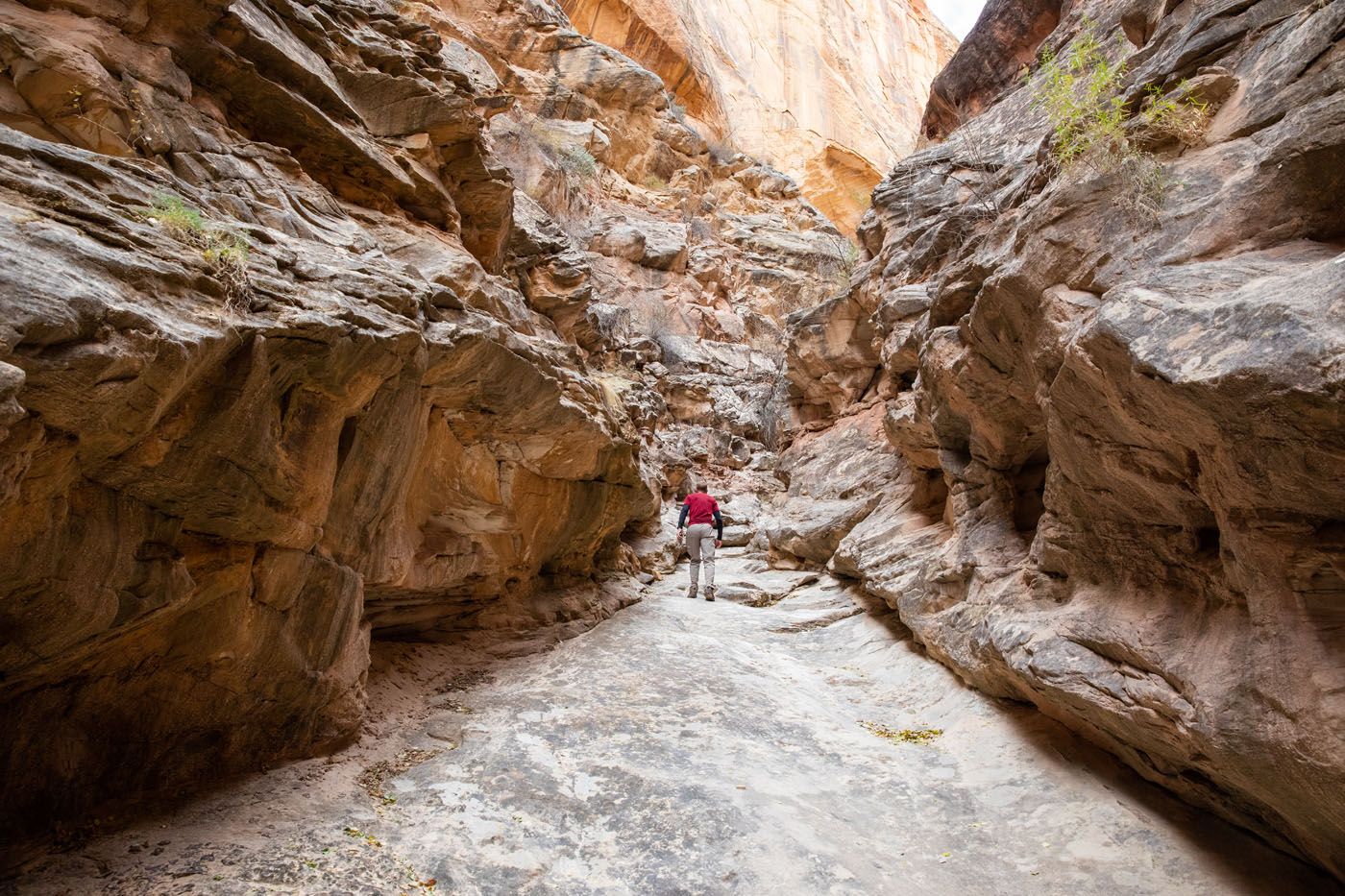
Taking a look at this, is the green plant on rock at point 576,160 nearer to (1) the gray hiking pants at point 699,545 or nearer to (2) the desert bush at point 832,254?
(2) the desert bush at point 832,254

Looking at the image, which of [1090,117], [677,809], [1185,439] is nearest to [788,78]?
[1090,117]

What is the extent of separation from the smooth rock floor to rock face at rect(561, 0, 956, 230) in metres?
37.3

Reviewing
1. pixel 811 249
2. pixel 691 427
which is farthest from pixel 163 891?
pixel 811 249

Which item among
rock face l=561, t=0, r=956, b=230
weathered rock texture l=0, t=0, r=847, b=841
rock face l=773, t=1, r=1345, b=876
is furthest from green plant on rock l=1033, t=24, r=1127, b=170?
rock face l=561, t=0, r=956, b=230

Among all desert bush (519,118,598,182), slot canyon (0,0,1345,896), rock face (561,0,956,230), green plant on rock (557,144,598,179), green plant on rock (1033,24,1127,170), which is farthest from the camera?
rock face (561,0,956,230)

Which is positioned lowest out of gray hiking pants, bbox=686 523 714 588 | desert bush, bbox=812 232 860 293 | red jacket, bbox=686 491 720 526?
gray hiking pants, bbox=686 523 714 588

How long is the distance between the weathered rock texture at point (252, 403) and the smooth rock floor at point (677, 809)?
740 mm

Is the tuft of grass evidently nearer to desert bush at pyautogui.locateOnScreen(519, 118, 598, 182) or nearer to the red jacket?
the red jacket

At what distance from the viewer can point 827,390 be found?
1697cm

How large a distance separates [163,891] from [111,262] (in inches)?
131

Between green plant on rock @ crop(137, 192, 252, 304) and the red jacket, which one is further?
the red jacket

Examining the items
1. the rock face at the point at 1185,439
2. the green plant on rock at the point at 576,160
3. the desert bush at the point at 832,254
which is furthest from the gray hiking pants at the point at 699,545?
the green plant on rock at the point at 576,160

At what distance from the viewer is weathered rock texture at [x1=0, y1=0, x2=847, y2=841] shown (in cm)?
343

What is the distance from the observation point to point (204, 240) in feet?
13.8
